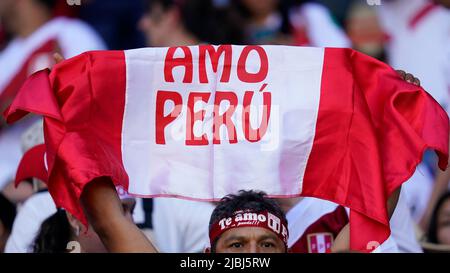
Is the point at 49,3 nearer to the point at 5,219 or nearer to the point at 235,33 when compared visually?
the point at 235,33

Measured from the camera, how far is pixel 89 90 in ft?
17.9

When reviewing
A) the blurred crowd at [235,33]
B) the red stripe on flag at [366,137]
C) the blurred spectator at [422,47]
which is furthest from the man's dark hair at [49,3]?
the red stripe on flag at [366,137]

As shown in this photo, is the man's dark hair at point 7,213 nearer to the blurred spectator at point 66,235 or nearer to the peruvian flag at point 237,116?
the blurred spectator at point 66,235

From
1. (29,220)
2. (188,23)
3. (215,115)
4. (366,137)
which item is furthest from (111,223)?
(188,23)

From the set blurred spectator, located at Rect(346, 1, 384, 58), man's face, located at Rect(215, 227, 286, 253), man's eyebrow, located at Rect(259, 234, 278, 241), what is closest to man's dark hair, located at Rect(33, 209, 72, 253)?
man's face, located at Rect(215, 227, 286, 253)

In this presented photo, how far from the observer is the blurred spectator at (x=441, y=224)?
22.0 ft

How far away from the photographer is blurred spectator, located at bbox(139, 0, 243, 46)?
783cm

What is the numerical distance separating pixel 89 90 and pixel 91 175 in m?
0.47

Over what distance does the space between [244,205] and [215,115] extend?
394 millimetres

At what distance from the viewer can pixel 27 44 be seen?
844cm
